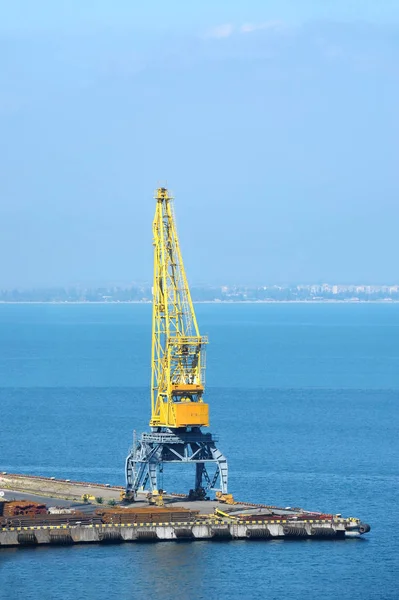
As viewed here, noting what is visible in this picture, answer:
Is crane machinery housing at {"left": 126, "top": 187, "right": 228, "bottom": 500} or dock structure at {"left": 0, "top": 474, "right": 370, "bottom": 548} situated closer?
dock structure at {"left": 0, "top": 474, "right": 370, "bottom": 548}

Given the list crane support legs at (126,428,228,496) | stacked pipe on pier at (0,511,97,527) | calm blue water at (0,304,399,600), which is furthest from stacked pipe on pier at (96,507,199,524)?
crane support legs at (126,428,228,496)

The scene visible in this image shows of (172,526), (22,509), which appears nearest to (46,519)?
(22,509)

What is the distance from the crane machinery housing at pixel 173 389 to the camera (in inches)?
3738

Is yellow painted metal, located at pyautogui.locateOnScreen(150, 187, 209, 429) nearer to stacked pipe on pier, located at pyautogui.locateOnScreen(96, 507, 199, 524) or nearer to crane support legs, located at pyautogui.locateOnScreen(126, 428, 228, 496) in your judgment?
crane support legs, located at pyautogui.locateOnScreen(126, 428, 228, 496)

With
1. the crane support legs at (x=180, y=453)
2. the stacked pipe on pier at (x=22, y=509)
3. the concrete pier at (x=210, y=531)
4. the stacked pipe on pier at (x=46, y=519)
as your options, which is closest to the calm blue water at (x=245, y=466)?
the concrete pier at (x=210, y=531)

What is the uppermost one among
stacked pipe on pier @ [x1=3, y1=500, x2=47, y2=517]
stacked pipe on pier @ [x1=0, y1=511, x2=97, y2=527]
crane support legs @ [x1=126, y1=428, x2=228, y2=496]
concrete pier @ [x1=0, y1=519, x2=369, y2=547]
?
crane support legs @ [x1=126, y1=428, x2=228, y2=496]

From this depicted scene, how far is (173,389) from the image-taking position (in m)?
95.4

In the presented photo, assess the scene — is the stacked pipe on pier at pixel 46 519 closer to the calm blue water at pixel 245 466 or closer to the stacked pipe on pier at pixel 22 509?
the stacked pipe on pier at pixel 22 509

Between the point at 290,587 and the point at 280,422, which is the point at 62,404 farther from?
the point at 290,587

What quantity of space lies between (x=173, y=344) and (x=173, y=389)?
253 cm

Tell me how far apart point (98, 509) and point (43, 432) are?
142ft

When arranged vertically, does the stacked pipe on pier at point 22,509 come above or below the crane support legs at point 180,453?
below

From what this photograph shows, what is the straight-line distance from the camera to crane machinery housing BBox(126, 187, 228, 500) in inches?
3738

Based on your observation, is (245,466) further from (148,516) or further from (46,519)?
(46,519)
